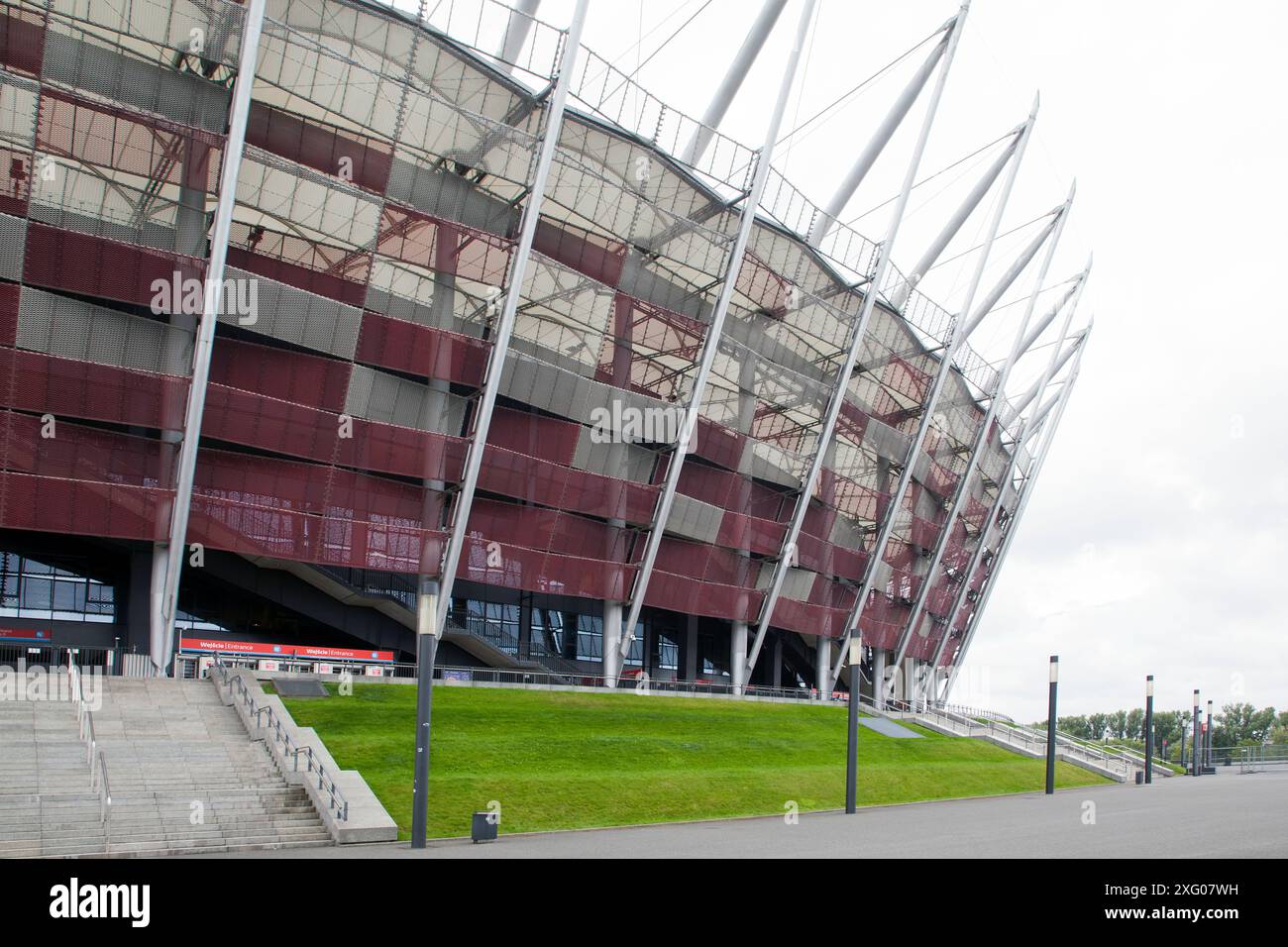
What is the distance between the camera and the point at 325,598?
45281 millimetres

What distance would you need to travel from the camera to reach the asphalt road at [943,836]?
17938 mm

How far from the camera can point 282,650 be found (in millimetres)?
43156

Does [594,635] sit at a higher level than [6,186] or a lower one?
lower

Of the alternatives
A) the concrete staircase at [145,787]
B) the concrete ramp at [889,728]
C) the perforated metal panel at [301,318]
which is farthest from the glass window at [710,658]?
the concrete staircase at [145,787]

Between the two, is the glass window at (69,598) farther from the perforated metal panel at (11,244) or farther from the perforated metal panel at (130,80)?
the perforated metal panel at (130,80)

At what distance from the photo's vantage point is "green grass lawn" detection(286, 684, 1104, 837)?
82.3ft

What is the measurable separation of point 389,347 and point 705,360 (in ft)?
46.3

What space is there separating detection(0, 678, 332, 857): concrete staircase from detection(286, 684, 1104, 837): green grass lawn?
7.39 feet

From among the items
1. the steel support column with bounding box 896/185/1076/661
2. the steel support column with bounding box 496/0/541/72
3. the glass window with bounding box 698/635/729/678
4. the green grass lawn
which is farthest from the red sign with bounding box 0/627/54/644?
the steel support column with bounding box 896/185/1076/661

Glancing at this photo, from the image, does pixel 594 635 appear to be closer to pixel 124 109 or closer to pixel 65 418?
pixel 65 418

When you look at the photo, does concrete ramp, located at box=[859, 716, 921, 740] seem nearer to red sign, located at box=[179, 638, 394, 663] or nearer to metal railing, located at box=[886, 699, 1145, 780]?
metal railing, located at box=[886, 699, 1145, 780]

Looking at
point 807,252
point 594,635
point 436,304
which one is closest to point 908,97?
point 807,252

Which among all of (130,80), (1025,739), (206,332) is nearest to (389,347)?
(206,332)

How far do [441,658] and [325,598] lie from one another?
687 centimetres
